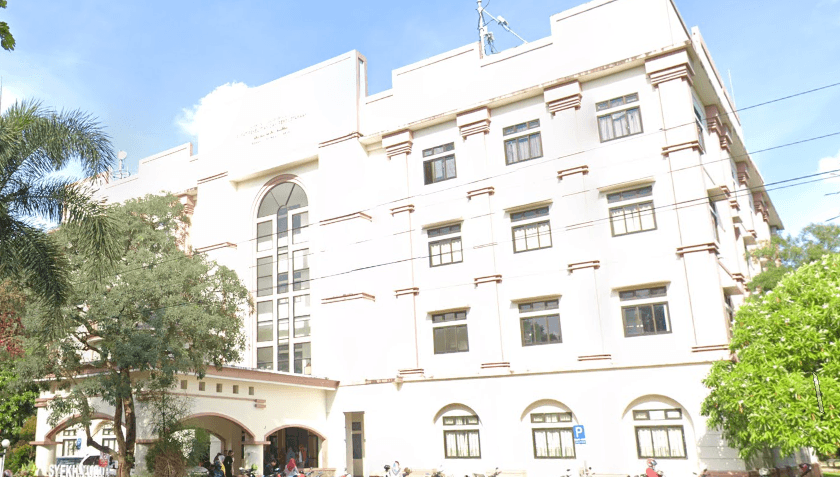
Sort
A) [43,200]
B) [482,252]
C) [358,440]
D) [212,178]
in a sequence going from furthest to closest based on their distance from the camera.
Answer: [212,178]
[358,440]
[482,252]
[43,200]

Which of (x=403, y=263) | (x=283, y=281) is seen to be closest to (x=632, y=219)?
(x=403, y=263)

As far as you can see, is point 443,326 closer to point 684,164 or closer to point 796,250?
point 684,164

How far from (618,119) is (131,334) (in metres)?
19.2

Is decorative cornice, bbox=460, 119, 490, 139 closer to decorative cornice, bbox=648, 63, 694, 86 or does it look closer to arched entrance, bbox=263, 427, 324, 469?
decorative cornice, bbox=648, 63, 694, 86

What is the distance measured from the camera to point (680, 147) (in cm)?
2603

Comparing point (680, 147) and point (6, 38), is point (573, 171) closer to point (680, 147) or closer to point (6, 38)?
point (680, 147)

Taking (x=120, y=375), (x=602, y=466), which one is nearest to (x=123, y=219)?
(x=120, y=375)

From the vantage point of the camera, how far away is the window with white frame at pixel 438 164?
102 ft

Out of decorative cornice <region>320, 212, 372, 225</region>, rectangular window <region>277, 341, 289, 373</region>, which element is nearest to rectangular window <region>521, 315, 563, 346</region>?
decorative cornice <region>320, 212, 372, 225</region>

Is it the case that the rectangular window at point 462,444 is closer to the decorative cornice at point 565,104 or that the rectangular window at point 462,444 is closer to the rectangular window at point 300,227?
the rectangular window at point 300,227

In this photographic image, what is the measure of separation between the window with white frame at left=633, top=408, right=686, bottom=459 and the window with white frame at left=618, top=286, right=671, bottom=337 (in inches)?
111

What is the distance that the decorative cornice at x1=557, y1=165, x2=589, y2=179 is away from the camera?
1086 inches

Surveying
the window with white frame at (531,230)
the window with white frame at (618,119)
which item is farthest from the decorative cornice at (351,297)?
the window with white frame at (618,119)

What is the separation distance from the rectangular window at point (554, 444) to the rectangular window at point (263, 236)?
1669cm
